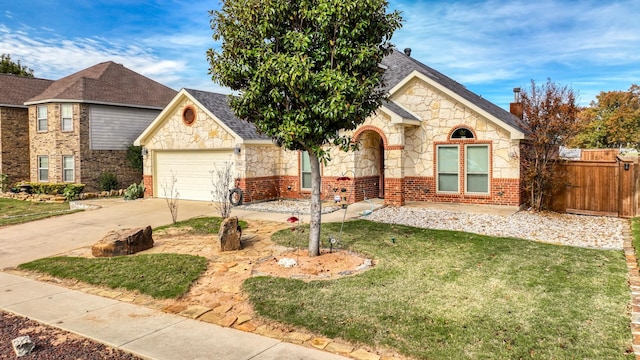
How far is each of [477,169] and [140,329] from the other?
12608 millimetres

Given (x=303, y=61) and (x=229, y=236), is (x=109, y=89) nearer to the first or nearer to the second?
(x=229, y=236)

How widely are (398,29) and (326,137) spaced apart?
2453 mm

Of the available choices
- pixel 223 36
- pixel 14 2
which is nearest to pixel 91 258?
pixel 223 36

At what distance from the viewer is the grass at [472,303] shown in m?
4.72

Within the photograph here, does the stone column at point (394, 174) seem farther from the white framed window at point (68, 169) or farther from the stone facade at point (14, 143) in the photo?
the stone facade at point (14, 143)

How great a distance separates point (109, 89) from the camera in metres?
23.7

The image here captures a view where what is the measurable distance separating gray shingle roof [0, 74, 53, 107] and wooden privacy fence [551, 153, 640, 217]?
2785cm

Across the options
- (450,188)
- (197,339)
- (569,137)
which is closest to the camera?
(197,339)

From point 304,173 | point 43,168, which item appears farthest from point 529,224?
point 43,168

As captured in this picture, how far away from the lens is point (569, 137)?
12938mm

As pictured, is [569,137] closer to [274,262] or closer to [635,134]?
[274,262]

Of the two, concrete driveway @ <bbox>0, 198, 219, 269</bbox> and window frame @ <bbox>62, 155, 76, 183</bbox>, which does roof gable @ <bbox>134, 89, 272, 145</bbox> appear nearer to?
concrete driveway @ <bbox>0, 198, 219, 269</bbox>

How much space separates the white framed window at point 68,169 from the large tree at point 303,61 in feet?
60.0

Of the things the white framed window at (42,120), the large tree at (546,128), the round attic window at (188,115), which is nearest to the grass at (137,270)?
the round attic window at (188,115)
